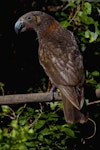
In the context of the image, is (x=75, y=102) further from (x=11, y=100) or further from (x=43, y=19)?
(x=43, y=19)

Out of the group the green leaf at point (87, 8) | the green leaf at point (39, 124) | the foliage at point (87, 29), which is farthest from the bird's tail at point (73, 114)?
the green leaf at point (87, 8)

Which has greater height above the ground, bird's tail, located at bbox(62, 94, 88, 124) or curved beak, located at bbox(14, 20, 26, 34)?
curved beak, located at bbox(14, 20, 26, 34)

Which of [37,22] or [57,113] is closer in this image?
[57,113]

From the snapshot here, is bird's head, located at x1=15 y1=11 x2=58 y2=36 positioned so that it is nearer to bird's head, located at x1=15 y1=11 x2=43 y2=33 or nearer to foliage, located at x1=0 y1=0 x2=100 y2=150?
bird's head, located at x1=15 y1=11 x2=43 y2=33

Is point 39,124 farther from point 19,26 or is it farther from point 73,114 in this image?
point 19,26

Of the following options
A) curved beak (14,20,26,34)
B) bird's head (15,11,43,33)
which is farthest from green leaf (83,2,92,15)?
curved beak (14,20,26,34)

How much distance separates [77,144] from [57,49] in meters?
0.87

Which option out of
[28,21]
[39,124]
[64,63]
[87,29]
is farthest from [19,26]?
[39,124]

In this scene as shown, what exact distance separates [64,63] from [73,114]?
1.50ft

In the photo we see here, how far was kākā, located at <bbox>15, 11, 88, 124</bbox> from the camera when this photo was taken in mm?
3977

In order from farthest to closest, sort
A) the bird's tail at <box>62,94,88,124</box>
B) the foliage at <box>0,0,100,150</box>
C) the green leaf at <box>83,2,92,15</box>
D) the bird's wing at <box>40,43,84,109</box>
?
the green leaf at <box>83,2,92,15</box>
the bird's wing at <box>40,43,84,109</box>
the bird's tail at <box>62,94,88,124</box>
the foliage at <box>0,0,100,150</box>

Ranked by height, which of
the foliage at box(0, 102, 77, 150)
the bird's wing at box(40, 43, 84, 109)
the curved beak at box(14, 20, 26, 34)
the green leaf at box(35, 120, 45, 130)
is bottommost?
the foliage at box(0, 102, 77, 150)

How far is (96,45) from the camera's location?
15.6 feet

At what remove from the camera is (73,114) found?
3939 millimetres
